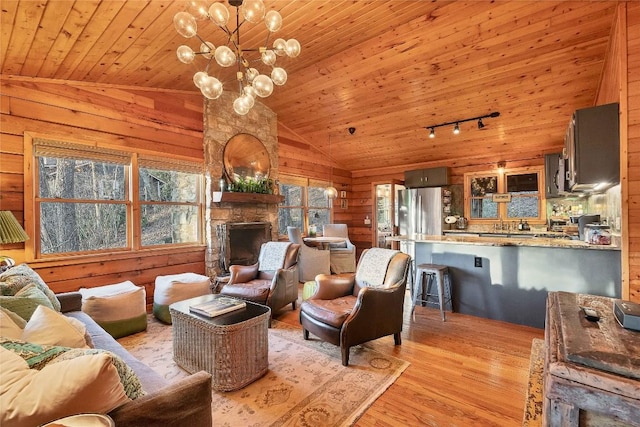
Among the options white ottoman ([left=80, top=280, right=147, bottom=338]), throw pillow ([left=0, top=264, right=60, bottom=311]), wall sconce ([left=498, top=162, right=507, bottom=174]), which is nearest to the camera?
throw pillow ([left=0, top=264, right=60, bottom=311])

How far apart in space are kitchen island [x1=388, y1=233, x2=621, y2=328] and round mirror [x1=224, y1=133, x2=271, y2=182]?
9.74ft

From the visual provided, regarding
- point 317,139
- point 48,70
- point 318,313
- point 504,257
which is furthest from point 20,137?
point 504,257

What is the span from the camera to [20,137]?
306 cm

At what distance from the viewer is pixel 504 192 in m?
5.88

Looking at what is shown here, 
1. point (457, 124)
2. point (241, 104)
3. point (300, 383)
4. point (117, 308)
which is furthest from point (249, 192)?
point (457, 124)

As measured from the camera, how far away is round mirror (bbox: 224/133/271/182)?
4896 millimetres

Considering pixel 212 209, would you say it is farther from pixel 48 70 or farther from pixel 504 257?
pixel 504 257

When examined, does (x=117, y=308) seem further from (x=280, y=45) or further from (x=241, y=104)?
(x=280, y=45)

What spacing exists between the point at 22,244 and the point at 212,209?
7.09 feet

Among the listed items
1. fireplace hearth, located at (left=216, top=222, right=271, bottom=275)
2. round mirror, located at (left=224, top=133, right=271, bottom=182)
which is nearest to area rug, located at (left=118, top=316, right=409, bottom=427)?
fireplace hearth, located at (left=216, top=222, right=271, bottom=275)

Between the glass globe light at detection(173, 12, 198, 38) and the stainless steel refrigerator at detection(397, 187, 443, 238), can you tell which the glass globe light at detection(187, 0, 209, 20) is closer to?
the glass globe light at detection(173, 12, 198, 38)

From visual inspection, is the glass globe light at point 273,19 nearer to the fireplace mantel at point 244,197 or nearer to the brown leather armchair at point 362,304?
the brown leather armchair at point 362,304

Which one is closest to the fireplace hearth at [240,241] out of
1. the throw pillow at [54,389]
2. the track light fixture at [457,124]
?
the track light fixture at [457,124]

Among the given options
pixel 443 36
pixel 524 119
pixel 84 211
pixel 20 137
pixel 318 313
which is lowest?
pixel 318 313
